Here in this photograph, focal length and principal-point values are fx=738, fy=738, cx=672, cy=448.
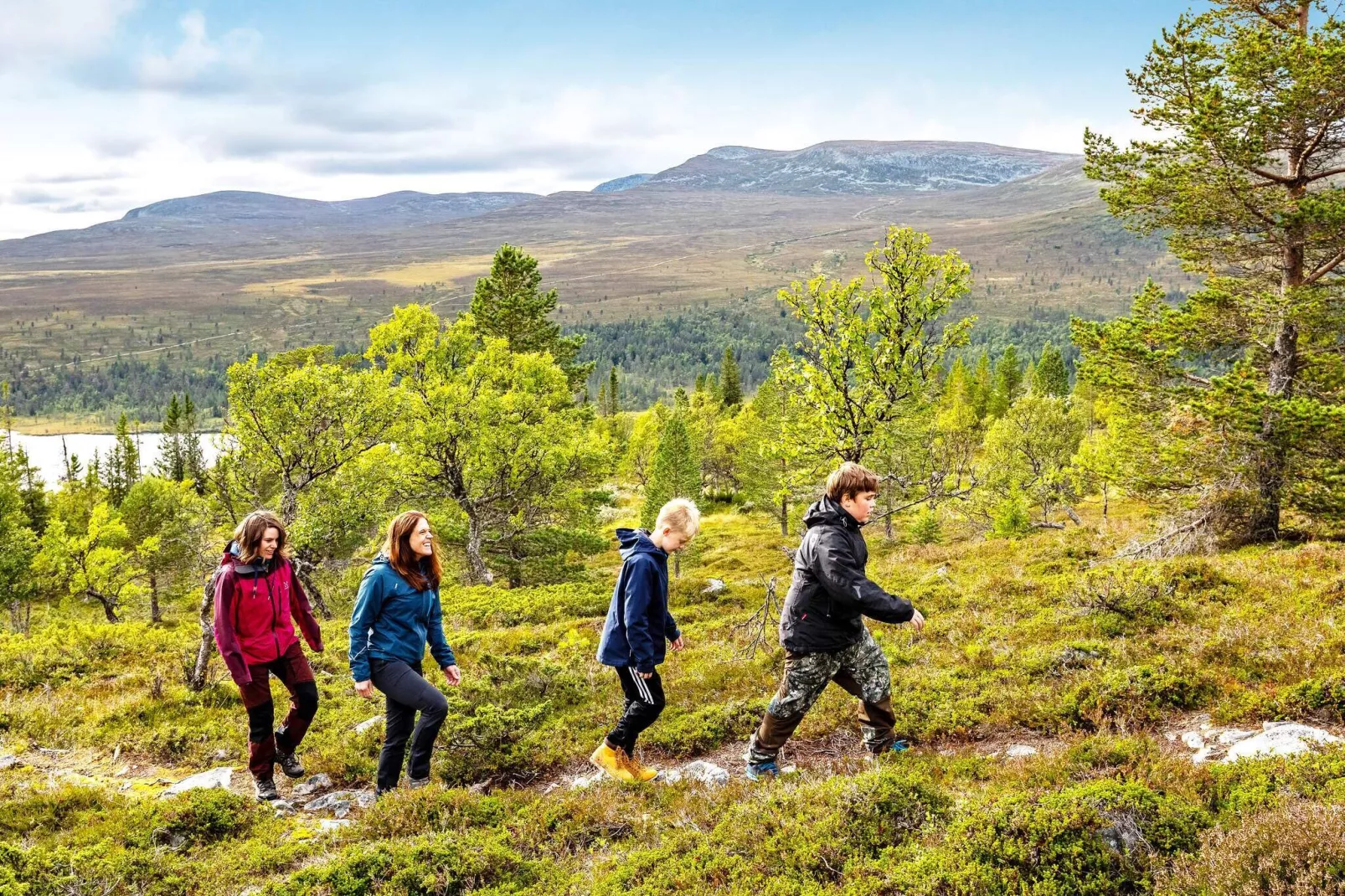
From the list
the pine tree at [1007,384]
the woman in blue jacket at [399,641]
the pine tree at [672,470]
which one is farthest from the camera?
the pine tree at [1007,384]

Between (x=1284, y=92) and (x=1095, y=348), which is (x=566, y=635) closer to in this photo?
(x=1095, y=348)

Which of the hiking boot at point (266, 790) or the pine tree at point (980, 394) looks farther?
the pine tree at point (980, 394)

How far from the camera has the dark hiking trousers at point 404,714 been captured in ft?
23.1

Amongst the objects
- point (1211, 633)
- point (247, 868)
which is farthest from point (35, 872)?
point (1211, 633)

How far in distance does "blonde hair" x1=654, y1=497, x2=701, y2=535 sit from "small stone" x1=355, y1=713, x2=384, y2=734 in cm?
541

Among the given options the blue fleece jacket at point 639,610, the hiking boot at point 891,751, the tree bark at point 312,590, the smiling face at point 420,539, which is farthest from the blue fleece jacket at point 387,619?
the tree bark at point 312,590

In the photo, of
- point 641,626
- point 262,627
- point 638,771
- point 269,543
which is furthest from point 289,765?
point 641,626

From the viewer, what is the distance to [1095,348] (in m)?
17.6

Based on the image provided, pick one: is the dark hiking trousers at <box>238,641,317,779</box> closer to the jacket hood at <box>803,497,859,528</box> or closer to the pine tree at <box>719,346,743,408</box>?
the jacket hood at <box>803,497,859,528</box>

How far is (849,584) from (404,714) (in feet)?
14.5

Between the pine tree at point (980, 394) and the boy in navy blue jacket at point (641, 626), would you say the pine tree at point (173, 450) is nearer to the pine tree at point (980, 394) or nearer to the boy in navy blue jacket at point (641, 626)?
the boy in navy blue jacket at point (641, 626)

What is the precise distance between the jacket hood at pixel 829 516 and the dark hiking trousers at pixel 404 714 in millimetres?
3872

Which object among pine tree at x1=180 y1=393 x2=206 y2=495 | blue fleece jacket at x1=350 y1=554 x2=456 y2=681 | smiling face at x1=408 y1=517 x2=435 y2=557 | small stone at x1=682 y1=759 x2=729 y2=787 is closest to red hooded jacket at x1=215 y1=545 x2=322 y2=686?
blue fleece jacket at x1=350 y1=554 x2=456 y2=681

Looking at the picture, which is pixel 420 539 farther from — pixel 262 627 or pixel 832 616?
pixel 832 616
